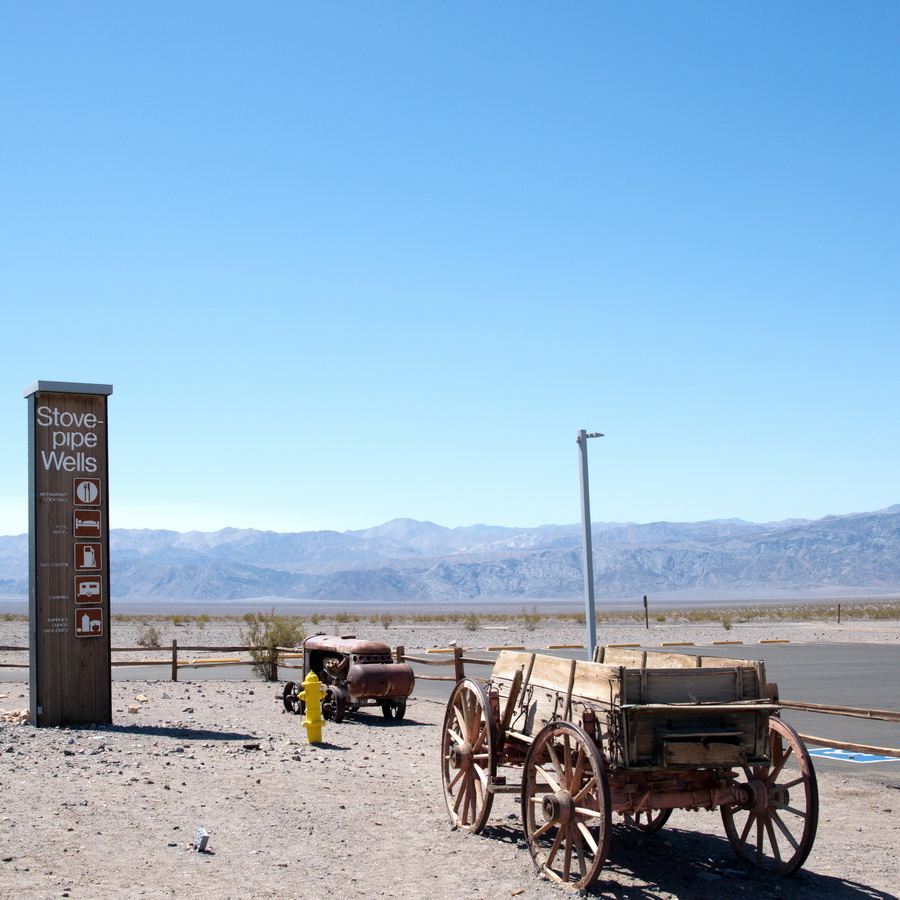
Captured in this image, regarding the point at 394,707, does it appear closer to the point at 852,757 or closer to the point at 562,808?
the point at 852,757

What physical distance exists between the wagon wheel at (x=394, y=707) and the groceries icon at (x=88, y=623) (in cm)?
467

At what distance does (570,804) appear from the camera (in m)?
6.77

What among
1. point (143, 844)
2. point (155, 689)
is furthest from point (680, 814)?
point (155, 689)

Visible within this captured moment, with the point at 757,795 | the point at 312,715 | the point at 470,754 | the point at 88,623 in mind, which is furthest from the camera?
the point at 88,623

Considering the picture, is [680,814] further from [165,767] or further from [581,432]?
[581,432]

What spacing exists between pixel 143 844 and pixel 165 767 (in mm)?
3269

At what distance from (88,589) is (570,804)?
9803mm

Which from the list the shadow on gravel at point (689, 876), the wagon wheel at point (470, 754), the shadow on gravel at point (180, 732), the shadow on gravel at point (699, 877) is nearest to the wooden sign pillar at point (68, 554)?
the shadow on gravel at point (180, 732)

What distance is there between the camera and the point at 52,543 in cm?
1430

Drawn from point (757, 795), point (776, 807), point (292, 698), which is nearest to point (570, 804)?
point (757, 795)

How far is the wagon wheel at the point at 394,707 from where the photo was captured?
1631 centimetres

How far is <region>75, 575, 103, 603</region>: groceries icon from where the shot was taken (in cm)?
1443

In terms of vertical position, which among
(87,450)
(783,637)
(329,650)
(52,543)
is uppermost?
(87,450)

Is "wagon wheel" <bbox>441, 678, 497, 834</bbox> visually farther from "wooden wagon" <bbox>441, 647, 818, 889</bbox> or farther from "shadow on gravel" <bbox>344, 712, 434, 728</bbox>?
"shadow on gravel" <bbox>344, 712, 434, 728</bbox>
